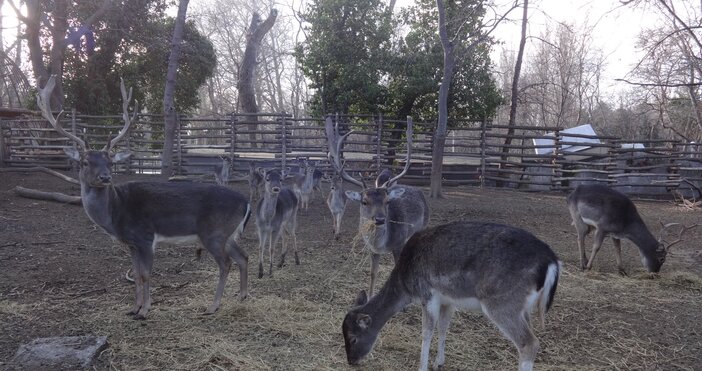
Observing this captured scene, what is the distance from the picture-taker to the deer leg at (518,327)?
3.98 m

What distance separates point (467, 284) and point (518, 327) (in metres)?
0.49

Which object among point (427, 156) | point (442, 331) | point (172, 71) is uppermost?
point (172, 71)

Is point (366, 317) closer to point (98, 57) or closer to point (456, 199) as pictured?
point (456, 199)

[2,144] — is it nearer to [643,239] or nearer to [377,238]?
[377,238]

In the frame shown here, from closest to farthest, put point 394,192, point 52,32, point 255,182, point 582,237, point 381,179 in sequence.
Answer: point 394,192 → point 582,237 → point 381,179 → point 255,182 → point 52,32

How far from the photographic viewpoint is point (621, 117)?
1329 inches

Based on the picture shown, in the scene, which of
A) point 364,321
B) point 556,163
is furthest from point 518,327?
point 556,163

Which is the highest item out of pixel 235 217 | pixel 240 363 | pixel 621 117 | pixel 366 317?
pixel 621 117

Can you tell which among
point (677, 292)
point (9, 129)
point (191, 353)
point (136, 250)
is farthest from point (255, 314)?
point (9, 129)

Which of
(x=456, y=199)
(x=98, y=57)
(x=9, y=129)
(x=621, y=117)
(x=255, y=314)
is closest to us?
(x=255, y=314)

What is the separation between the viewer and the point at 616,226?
8078 mm

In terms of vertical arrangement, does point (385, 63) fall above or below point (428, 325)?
above

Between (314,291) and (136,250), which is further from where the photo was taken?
(314,291)

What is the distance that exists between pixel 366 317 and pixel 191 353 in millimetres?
1588
